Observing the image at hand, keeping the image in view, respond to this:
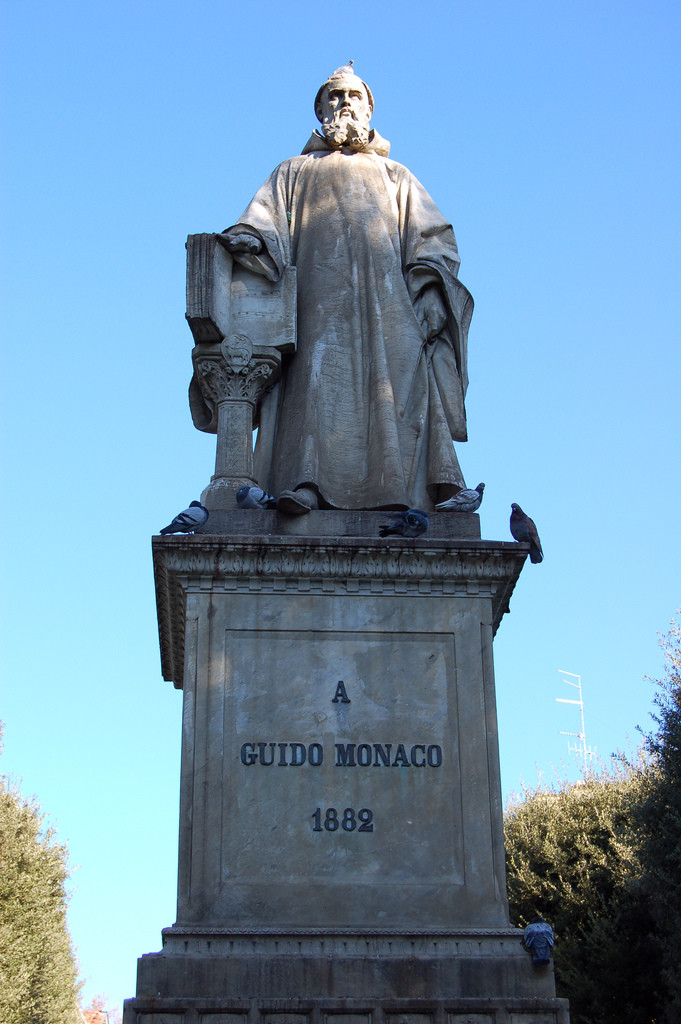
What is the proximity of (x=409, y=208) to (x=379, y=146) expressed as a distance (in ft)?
3.36

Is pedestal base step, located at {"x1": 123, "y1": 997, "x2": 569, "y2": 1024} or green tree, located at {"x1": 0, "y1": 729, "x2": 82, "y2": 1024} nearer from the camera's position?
pedestal base step, located at {"x1": 123, "y1": 997, "x2": 569, "y2": 1024}

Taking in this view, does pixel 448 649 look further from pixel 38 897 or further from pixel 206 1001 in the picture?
pixel 38 897

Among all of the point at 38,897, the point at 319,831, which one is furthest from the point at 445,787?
the point at 38,897

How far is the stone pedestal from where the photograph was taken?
8.52 metres

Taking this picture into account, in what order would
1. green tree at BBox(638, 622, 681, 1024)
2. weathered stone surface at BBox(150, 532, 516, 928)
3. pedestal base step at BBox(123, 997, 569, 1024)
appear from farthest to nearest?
1. green tree at BBox(638, 622, 681, 1024)
2. weathered stone surface at BBox(150, 532, 516, 928)
3. pedestal base step at BBox(123, 997, 569, 1024)

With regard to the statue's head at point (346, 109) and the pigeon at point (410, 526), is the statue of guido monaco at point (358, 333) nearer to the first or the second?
the statue's head at point (346, 109)

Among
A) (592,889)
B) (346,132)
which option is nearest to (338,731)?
(346,132)

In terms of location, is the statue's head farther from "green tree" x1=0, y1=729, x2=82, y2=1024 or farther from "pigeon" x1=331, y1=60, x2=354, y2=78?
"green tree" x1=0, y1=729, x2=82, y2=1024

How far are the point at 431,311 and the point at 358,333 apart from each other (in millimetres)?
731

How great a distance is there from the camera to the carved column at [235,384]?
11.0 metres

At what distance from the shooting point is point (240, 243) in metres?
11.6

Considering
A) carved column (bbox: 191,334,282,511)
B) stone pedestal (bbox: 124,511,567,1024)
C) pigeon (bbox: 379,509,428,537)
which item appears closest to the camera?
stone pedestal (bbox: 124,511,567,1024)

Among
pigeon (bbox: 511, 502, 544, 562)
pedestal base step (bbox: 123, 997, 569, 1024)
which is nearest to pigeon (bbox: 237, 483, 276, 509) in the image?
pigeon (bbox: 511, 502, 544, 562)

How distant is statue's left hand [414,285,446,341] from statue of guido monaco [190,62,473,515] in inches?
0.5
